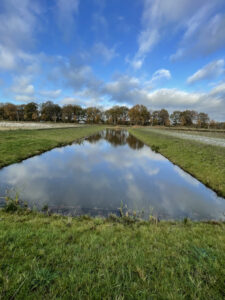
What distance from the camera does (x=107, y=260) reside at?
96.3 inches

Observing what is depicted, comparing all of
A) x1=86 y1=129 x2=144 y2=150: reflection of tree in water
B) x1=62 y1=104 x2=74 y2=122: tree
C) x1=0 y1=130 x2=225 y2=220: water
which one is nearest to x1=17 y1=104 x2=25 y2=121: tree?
x1=62 y1=104 x2=74 y2=122: tree

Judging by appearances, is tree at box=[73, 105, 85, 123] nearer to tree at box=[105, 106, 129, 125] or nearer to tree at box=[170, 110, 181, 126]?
tree at box=[105, 106, 129, 125]

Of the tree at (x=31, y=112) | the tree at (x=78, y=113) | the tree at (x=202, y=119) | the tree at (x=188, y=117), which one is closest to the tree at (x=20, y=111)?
the tree at (x=31, y=112)

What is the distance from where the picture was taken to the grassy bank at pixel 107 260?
188 cm

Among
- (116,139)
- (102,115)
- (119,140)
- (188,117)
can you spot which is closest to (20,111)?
(102,115)

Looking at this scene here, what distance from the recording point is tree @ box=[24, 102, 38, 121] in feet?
331

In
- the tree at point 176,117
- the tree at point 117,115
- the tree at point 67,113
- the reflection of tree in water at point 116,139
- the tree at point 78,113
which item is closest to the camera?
the reflection of tree in water at point 116,139

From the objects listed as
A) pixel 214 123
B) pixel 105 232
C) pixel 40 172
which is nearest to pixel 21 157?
pixel 40 172

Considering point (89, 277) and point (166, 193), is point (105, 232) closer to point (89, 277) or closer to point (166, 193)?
point (89, 277)

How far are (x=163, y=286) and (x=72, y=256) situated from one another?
165 cm

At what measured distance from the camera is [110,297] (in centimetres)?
179

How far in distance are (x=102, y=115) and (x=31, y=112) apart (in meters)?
56.3

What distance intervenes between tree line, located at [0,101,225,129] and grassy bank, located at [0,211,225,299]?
343 feet

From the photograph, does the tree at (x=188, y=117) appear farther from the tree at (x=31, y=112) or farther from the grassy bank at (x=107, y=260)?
the grassy bank at (x=107, y=260)
